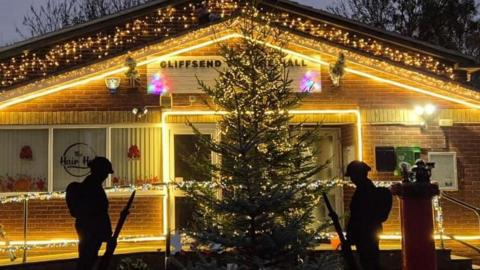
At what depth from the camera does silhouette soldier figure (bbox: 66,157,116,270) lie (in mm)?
5637

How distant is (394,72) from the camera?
1145 centimetres

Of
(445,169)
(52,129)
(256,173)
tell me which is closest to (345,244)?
(256,173)

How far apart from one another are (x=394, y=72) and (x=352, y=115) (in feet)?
3.90

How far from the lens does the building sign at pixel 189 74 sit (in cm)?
1132

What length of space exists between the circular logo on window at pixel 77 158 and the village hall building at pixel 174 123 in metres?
0.02

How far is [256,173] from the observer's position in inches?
234

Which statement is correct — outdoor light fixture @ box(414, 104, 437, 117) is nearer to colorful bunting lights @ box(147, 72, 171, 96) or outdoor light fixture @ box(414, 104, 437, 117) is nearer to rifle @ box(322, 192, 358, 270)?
colorful bunting lights @ box(147, 72, 171, 96)

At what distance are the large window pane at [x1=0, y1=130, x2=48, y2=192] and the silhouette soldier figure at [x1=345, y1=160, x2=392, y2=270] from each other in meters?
7.52

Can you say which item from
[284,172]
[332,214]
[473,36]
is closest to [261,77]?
[284,172]

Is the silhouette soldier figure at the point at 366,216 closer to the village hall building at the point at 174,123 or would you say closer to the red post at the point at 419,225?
the red post at the point at 419,225

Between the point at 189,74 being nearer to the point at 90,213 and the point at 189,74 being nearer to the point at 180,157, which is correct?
the point at 180,157

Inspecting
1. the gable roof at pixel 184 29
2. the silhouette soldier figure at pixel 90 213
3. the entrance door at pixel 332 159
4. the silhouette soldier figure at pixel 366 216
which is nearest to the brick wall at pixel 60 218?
the gable roof at pixel 184 29

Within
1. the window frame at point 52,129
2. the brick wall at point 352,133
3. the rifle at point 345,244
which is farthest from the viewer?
the window frame at point 52,129

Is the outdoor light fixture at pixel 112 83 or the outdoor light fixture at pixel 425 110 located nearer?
the outdoor light fixture at pixel 112 83
